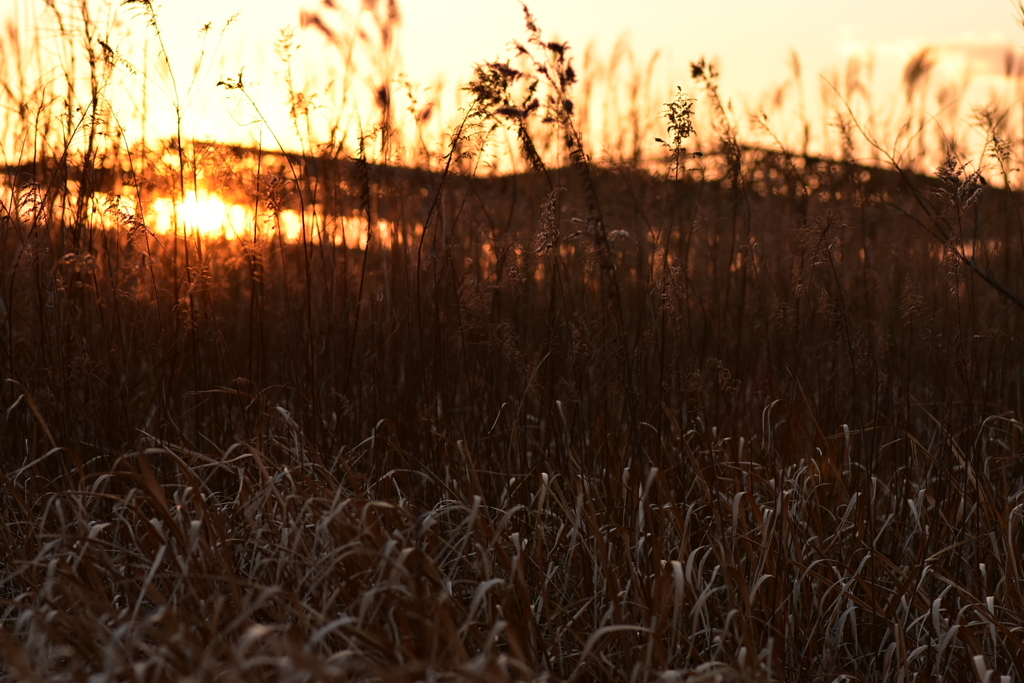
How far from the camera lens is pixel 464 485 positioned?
200 cm

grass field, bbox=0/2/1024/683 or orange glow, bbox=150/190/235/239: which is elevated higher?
orange glow, bbox=150/190/235/239

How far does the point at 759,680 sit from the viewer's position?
1303 millimetres

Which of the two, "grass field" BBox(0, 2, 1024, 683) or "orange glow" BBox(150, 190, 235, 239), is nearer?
"grass field" BBox(0, 2, 1024, 683)

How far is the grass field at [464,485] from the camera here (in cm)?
144

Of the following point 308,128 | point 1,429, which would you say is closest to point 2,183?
point 1,429

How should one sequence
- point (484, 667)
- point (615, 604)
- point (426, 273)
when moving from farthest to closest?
1. point (426, 273)
2. point (615, 604)
3. point (484, 667)

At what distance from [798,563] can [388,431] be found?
1008mm

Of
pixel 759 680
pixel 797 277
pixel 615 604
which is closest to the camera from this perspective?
pixel 759 680

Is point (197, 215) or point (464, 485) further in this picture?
point (197, 215)

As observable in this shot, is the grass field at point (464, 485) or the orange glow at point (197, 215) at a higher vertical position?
the orange glow at point (197, 215)

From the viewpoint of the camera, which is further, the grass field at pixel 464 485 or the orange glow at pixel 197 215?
the orange glow at pixel 197 215

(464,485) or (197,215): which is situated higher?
(197,215)

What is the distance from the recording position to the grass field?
1444mm

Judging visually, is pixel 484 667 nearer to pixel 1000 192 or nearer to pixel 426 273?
pixel 426 273
